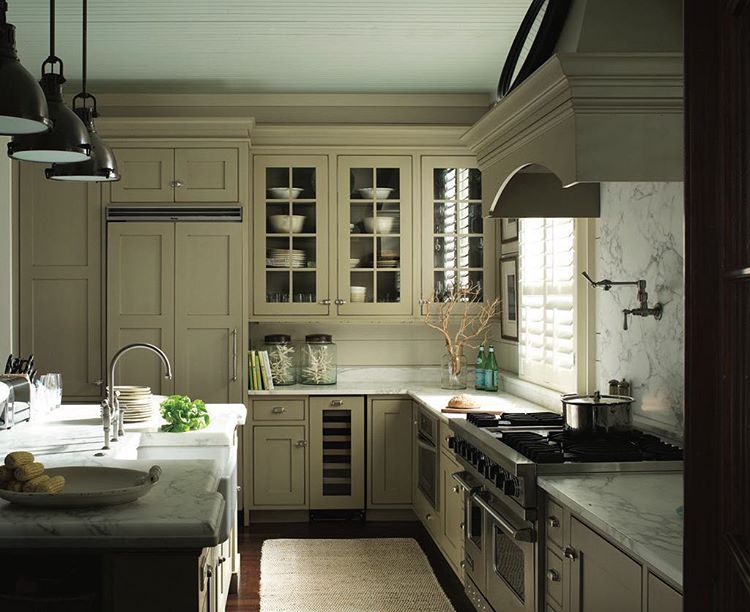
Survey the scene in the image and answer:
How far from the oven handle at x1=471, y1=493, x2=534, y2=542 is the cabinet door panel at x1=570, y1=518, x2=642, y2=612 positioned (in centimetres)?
31

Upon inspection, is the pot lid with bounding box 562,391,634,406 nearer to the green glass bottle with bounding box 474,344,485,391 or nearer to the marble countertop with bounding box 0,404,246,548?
the marble countertop with bounding box 0,404,246,548

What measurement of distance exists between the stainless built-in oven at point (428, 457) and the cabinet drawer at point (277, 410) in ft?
2.54

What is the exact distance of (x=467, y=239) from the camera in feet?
18.5

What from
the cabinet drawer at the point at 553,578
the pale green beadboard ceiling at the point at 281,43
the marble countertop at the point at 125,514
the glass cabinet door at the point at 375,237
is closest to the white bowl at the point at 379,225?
the glass cabinet door at the point at 375,237

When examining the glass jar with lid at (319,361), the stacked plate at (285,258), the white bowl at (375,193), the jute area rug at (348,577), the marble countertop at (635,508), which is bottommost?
the jute area rug at (348,577)

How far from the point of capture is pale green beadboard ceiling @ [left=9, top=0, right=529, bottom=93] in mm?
4117

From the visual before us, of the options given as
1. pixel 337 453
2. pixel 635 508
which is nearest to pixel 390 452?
pixel 337 453

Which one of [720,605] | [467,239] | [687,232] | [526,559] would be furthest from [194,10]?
[720,605]

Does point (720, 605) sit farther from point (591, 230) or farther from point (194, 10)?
point (194, 10)

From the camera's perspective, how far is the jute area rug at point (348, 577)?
4.00 meters

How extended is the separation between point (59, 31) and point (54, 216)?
4.22 ft

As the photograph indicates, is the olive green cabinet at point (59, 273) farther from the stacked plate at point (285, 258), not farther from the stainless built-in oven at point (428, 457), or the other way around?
the stainless built-in oven at point (428, 457)

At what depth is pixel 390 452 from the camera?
544 centimetres

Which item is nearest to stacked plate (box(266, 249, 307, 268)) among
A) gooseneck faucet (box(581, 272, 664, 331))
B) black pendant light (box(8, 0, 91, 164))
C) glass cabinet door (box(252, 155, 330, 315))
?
glass cabinet door (box(252, 155, 330, 315))
